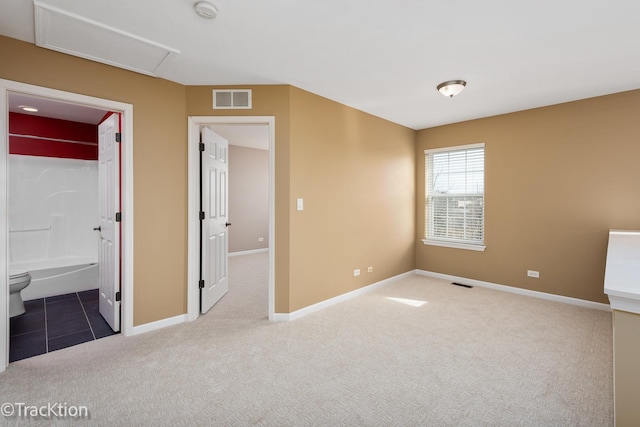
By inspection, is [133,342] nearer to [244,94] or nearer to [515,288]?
[244,94]

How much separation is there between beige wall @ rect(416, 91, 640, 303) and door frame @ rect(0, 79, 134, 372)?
14.6 feet

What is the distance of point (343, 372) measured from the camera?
7.38 feet

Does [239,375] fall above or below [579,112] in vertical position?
below

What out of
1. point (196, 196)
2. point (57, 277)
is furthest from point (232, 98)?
point (57, 277)

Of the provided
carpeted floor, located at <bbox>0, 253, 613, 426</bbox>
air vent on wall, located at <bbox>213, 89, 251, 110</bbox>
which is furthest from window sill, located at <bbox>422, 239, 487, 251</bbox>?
air vent on wall, located at <bbox>213, 89, 251, 110</bbox>

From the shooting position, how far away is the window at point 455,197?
179 inches

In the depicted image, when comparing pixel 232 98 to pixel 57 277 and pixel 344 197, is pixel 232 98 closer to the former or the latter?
pixel 344 197

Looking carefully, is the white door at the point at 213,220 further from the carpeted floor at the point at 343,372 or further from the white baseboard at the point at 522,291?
the white baseboard at the point at 522,291

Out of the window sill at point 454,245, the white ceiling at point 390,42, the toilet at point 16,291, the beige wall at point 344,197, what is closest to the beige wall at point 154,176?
the white ceiling at point 390,42

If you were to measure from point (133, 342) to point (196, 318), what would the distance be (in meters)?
0.65

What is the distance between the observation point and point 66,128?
4375 millimetres

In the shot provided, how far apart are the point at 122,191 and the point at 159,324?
1386mm

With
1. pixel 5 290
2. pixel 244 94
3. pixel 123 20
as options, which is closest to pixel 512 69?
pixel 244 94

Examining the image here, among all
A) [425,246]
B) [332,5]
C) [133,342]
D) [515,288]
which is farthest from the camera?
[425,246]
